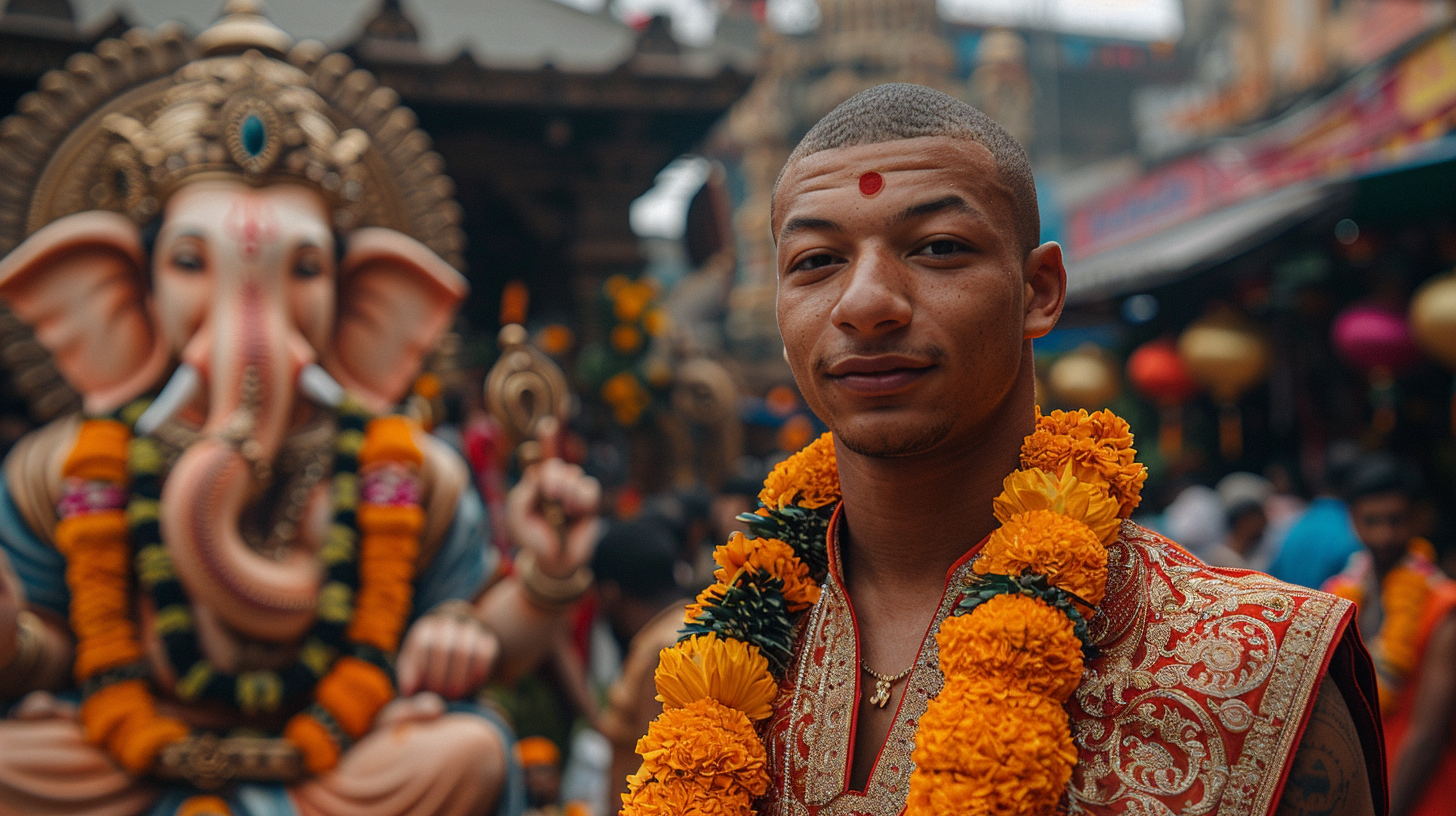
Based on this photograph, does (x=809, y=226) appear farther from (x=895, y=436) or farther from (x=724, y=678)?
(x=724, y=678)

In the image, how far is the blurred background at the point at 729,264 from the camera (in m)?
5.94

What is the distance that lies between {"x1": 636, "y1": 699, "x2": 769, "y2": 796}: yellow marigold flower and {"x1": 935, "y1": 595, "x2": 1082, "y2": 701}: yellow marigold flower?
317mm

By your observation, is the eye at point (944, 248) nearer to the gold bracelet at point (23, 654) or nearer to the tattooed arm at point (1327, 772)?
the tattooed arm at point (1327, 772)

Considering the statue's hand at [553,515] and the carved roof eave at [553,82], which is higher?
the carved roof eave at [553,82]

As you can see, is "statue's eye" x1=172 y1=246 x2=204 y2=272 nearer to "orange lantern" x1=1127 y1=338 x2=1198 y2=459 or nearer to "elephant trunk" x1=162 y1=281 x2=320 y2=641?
"elephant trunk" x1=162 y1=281 x2=320 y2=641

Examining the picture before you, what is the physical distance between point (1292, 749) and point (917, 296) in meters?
0.68

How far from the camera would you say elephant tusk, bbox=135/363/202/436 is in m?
3.52

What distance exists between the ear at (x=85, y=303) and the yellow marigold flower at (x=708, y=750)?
269 centimetres

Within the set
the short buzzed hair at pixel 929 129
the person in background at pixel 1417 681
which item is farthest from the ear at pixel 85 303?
the person in background at pixel 1417 681

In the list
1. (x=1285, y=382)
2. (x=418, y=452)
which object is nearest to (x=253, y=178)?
(x=418, y=452)

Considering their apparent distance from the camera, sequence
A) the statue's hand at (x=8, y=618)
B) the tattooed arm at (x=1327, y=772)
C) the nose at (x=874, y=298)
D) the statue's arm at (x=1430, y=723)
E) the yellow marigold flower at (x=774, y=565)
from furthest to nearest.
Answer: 1. the statue's hand at (x=8, y=618)
2. the statue's arm at (x=1430, y=723)
3. the yellow marigold flower at (x=774, y=565)
4. the nose at (x=874, y=298)
5. the tattooed arm at (x=1327, y=772)

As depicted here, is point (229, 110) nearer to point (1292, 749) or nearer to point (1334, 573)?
point (1292, 749)

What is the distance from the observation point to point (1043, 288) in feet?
5.49

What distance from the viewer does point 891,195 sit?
158 cm
